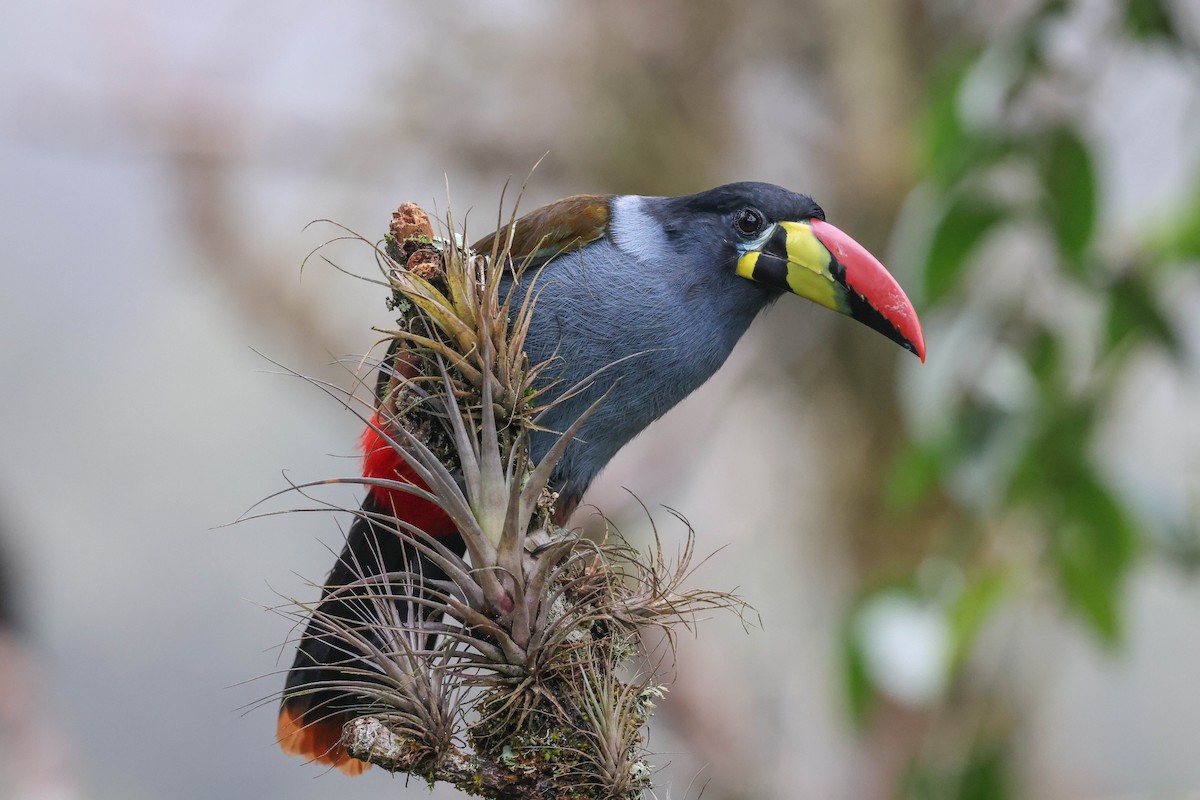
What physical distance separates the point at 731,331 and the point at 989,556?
7.79 feet

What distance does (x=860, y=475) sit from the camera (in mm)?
4367

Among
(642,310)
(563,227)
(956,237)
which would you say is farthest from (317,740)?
(956,237)

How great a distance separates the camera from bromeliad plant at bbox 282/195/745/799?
0.86 m

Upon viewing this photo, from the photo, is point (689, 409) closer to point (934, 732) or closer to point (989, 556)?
point (989, 556)

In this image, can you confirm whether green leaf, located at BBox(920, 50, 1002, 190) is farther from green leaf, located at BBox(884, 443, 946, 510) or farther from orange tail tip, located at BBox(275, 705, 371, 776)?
orange tail tip, located at BBox(275, 705, 371, 776)

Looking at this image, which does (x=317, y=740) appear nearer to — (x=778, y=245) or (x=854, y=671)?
(x=778, y=245)

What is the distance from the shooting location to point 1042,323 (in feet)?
6.75

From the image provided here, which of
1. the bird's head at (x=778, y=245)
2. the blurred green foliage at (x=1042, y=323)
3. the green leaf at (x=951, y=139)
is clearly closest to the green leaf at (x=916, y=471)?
the blurred green foliage at (x=1042, y=323)

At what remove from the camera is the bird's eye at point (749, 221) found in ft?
5.94

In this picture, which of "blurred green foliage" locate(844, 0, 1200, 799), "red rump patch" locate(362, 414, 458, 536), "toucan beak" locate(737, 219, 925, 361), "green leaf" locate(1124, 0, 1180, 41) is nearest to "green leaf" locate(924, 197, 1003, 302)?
"blurred green foliage" locate(844, 0, 1200, 799)

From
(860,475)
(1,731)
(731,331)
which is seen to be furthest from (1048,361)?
(1,731)

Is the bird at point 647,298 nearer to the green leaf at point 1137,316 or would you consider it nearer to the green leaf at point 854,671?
the green leaf at point 1137,316

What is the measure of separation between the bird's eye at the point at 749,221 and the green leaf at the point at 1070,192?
1.48ft

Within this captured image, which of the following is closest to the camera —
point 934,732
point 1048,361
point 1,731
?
point 1048,361
